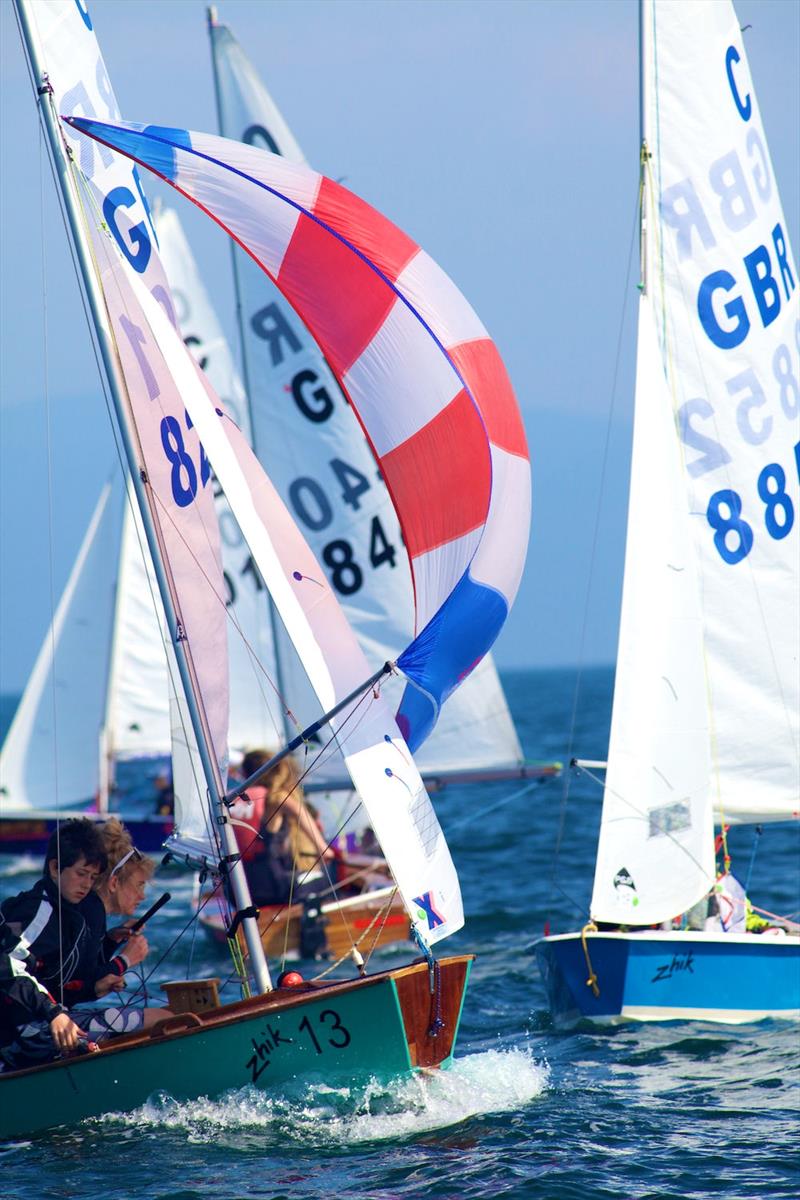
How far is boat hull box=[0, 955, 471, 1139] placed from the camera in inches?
251

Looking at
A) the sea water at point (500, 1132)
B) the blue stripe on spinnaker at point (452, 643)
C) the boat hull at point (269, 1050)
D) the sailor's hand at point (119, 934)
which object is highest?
the blue stripe on spinnaker at point (452, 643)

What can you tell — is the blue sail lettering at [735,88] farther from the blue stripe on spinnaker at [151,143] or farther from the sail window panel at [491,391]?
the blue stripe on spinnaker at [151,143]

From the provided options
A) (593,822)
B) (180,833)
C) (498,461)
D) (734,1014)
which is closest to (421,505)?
(498,461)

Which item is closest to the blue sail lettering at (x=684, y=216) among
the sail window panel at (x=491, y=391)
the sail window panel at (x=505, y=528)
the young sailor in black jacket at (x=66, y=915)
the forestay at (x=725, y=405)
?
the forestay at (x=725, y=405)

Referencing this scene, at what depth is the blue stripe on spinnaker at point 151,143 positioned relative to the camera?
6.77 m

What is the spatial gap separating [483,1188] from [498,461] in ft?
9.14

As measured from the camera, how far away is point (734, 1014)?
871 centimetres

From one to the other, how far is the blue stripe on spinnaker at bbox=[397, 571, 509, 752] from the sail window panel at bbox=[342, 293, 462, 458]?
65 cm

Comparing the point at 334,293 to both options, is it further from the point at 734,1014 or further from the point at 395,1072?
the point at 734,1014

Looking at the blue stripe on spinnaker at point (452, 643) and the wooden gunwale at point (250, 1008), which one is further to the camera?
the blue stripe on spinnaker at point (452, 643)

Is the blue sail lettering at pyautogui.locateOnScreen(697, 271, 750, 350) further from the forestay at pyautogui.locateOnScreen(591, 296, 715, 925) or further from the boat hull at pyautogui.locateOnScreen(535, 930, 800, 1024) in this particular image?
the boat hull at pyautogui.locateOnScreen(535, 930, 800, 1024)

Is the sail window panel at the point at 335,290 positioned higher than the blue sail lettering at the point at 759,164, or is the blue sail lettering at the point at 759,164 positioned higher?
the blue sail lettering at the point at 759,164

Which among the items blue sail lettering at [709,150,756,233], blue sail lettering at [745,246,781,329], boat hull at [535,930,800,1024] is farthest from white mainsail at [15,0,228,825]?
blue sail lettering at [745,246,781,329]

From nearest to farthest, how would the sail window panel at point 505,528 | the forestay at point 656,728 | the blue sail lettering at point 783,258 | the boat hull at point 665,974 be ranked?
the sail window panel at point 505,528, the boat hull at point 665,974, the forestay at point 656,728, the blue sail lettering at point 783,258
